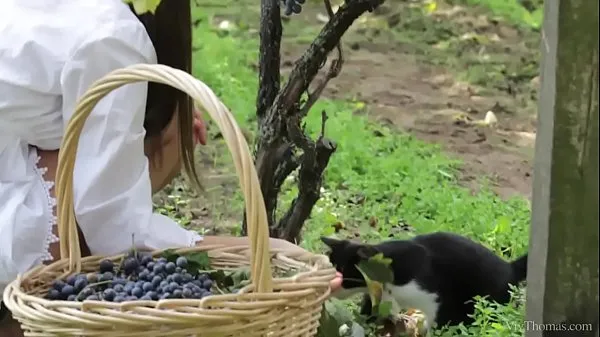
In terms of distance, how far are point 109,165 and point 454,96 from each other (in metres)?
2.92

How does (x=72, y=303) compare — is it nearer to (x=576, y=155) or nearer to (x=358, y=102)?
(x=576, y=155)

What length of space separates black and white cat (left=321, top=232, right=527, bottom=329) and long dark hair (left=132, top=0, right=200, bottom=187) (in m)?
0.52

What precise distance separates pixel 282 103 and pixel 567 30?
89cm

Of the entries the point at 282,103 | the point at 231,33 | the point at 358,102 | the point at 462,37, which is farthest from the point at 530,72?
the point at 282,103

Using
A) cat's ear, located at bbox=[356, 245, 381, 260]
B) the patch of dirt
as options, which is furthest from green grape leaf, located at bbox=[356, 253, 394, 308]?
the patch of dirt

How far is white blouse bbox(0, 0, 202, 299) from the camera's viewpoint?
161 centimetres

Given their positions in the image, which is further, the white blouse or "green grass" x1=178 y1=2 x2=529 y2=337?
"green grass" x1=178 y1=2 x2=529 y2=337

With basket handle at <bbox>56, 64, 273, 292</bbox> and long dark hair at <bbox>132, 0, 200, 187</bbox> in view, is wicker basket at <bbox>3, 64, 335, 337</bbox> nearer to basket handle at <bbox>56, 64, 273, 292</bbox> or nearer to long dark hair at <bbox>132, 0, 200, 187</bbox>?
basket handle at <bbox>56, 64, 273, 292</bbox>

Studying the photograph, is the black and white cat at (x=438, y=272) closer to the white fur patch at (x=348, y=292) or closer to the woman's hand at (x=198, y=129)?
the white fur patch at (x=348, y=292)

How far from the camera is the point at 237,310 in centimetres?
121

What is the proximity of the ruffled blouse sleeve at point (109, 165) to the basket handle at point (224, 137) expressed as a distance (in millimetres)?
148

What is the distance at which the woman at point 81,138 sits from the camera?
1.61 metres

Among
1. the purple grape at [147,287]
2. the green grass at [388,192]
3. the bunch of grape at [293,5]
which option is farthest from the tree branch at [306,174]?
the purple grape at [147,287]

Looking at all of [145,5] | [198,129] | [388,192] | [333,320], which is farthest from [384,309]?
[388,192]
